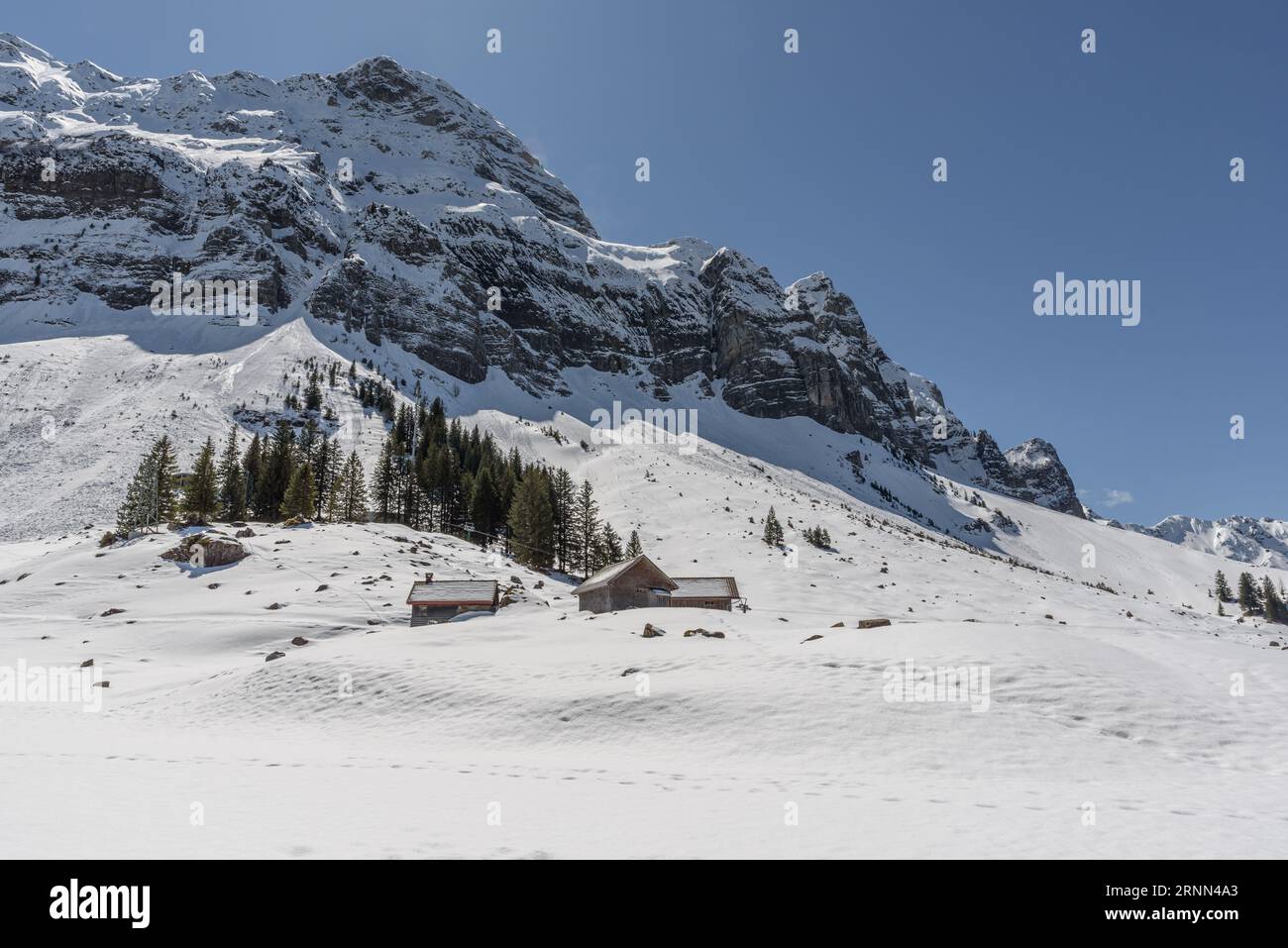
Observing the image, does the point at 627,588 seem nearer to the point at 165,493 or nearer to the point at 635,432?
the point at 165,493

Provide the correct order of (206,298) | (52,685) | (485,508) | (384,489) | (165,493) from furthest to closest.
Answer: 1. (206,298)
2. (384,489)
3. (485,508)
4. (165,493)
5. (52,685)

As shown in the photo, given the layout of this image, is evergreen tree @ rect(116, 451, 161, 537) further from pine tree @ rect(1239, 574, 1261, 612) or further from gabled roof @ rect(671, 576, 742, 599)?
pine tree @ rect(1239, 574, 1261, 612)

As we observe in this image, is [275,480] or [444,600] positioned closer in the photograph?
[444,600]

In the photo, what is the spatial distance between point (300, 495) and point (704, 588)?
152 feet

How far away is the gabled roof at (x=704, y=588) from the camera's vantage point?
47688 millimetres

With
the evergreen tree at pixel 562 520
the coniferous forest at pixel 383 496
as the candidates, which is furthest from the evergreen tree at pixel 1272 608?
the evergreen tree at pixel 562 520

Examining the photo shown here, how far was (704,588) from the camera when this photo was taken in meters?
48.3

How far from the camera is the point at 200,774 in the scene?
38.6 feet

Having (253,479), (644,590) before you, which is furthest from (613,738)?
(253,479)

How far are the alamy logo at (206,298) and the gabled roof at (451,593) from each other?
150m

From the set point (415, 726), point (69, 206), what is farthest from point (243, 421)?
point (69, 206)

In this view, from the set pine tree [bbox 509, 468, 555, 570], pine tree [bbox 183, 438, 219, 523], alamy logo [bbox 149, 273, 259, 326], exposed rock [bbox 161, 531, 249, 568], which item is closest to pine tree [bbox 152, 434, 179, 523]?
pine tree [bbox 183, 438, 219, 523]

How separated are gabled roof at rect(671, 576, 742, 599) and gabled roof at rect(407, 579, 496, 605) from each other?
13486 millimetres
